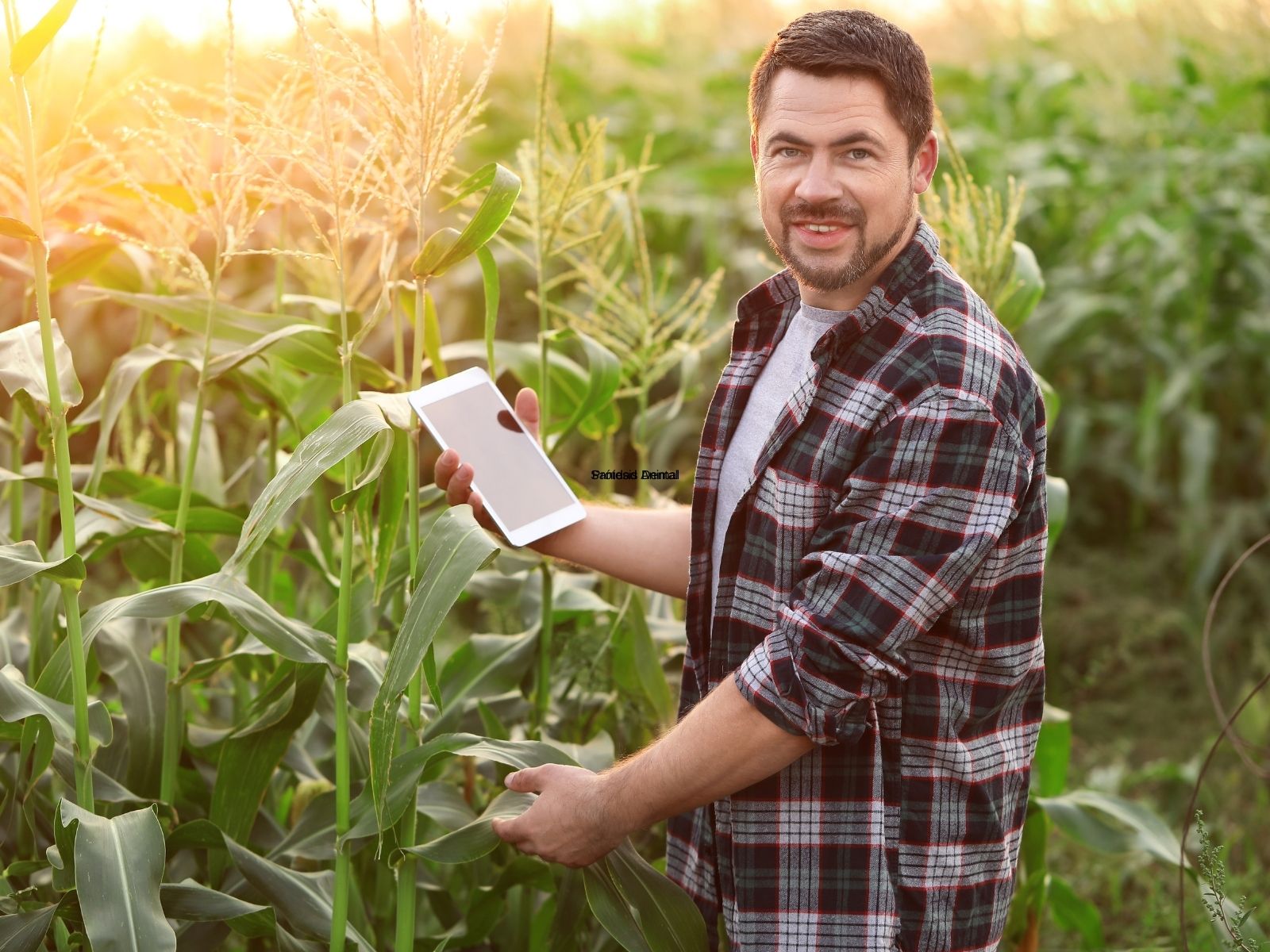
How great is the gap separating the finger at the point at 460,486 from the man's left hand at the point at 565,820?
1.33 feet

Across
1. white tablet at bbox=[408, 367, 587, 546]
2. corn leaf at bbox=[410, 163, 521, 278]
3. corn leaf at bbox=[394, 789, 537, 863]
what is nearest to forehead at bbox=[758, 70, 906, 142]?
corn leaf at bbox=[410, 163, 521, 278]

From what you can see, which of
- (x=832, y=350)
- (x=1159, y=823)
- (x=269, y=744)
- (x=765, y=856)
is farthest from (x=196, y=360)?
(x=1159, y=823)

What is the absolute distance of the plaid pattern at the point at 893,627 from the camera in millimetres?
1517

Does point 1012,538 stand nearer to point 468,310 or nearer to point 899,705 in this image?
point 899,705

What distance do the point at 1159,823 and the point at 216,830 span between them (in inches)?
67.0

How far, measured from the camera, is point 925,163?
5.83 ft

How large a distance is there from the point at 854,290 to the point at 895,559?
0.43m

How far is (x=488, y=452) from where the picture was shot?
6.17ft

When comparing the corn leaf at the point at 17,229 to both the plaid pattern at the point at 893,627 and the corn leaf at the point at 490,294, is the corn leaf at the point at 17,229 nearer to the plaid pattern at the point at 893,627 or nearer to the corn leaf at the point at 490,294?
the corn leaf at the point at 490,294

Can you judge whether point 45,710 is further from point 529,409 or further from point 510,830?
point 529,409

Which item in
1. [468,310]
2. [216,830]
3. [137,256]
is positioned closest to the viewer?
[216,830]

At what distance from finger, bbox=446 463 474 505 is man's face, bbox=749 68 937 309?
540 millimetres

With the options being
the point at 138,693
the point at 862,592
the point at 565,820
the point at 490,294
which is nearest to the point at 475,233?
the point at 490,294

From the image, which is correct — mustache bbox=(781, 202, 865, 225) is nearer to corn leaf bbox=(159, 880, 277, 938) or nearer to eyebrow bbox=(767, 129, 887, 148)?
eyebrow bbox=(767, 129, 887, 148)
